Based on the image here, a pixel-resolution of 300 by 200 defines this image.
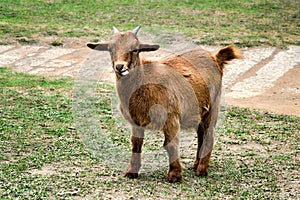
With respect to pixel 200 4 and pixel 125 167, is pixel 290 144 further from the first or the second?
pixel 200 4

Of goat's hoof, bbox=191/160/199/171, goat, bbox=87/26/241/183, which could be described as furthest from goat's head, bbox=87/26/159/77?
goat's hoof, bbox=191/160/199/171

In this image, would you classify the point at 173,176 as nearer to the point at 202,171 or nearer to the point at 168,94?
the point at 202,171

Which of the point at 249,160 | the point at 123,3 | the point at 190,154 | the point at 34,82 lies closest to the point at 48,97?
the point at 34,82

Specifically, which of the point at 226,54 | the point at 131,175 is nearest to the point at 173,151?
the point at 131,175

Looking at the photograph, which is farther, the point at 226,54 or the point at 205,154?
the point at 226,54

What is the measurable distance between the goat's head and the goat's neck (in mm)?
90

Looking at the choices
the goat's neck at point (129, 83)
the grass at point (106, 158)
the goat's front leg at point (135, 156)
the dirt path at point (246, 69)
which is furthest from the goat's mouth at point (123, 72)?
the dirt path at point (246, 69)

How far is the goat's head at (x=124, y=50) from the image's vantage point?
6.39 metres

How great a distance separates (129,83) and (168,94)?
50 cm

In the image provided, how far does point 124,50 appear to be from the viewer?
21.2 ft

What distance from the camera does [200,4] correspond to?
18.9m

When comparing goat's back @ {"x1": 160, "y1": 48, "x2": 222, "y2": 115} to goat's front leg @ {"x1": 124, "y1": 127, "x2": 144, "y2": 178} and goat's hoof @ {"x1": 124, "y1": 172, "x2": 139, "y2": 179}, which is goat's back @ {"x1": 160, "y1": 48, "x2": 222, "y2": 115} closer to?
goat's front leg @ {"x1": 124, "y1": 127, "x2": 144, "y2": 178}

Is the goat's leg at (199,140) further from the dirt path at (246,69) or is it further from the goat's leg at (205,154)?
the dirt path at (246,69)

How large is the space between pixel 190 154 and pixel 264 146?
1.15 m
